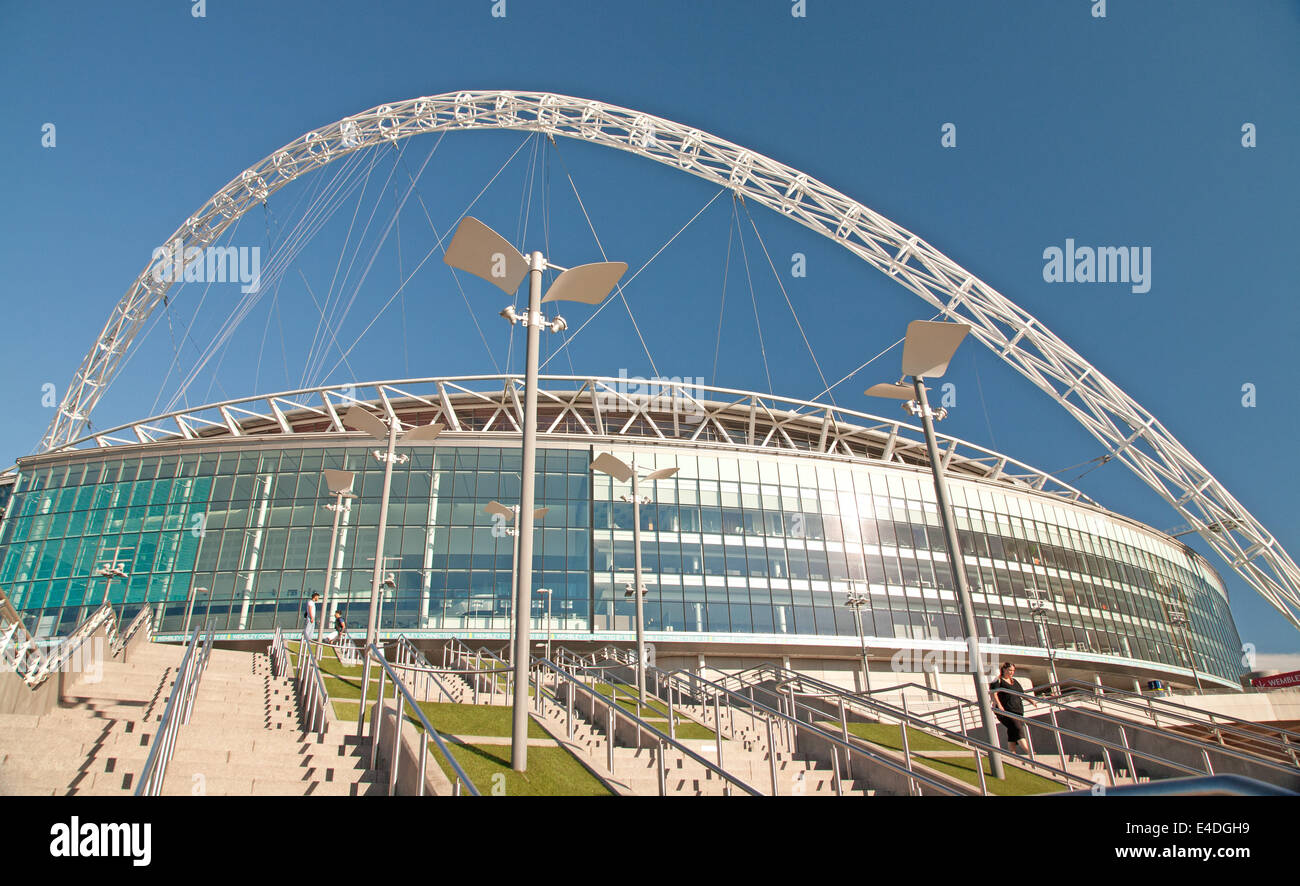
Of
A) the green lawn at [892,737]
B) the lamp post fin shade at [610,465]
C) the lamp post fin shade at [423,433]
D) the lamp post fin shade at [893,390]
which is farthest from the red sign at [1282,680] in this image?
the lamp post fin shade at [423,433]

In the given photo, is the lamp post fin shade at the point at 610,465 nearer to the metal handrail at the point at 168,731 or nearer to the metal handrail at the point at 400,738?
A: the metal handrail at the point at 400,738

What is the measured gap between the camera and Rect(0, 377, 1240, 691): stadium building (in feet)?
134

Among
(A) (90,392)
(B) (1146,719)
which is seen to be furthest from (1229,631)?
(A) (90,392)

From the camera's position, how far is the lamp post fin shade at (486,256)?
436 inches

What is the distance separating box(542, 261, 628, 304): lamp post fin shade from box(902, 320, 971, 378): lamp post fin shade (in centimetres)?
686

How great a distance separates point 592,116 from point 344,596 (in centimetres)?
2957

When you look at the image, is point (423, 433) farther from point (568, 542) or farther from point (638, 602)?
point (568, 542)

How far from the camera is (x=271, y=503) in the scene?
4384cm

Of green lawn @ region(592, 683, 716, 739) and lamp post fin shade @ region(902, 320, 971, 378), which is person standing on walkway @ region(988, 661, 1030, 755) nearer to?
green lawn @ region(592, 683, 716, 739)

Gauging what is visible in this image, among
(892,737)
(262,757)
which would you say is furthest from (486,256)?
(892,737)

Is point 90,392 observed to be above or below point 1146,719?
above

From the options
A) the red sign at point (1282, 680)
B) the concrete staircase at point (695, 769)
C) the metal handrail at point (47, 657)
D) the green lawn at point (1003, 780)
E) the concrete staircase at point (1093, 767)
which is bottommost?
the red sign at point (1282, 680)

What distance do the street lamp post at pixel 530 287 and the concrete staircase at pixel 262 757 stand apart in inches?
93.2
